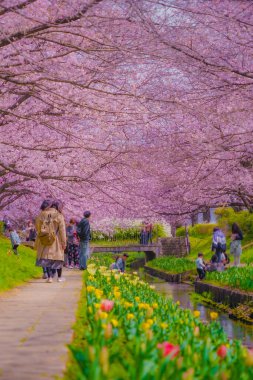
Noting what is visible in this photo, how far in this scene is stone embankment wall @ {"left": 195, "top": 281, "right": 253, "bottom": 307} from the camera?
58.5ft

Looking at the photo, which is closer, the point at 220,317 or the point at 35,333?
the point at 35,333

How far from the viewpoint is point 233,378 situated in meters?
4.45

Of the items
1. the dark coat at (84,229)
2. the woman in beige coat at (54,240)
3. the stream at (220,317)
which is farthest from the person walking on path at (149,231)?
the woman in beige coat at (54,240)

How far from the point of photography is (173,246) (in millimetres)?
53406

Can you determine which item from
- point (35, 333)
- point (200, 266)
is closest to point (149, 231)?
point (200, 266)

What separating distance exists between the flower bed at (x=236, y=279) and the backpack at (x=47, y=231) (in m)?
5.31

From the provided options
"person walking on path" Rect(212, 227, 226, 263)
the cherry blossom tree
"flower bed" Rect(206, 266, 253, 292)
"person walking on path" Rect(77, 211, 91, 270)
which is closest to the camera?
the cherry blossom tree

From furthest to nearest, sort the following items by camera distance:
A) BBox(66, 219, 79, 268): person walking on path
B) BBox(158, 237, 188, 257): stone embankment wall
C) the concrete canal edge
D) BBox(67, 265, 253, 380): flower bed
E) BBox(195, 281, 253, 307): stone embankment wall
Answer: BBox(158, 237, 188, 257): stone embankment wall, the concrete canal edge, BBox(66, 219, 79, 268): person walking on path, BBox(195, 281, 253, 307): stone embankment wall, BBox(67, 265, 253, 380): flower bed

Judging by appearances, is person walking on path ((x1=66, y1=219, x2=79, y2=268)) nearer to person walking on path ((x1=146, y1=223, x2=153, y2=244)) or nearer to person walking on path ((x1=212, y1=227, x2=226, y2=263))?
person walking on path ((x1=212, y1=227, x2=226, y2=263))

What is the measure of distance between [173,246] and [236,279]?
109ft

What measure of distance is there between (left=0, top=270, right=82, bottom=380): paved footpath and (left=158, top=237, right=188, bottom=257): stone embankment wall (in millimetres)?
38428

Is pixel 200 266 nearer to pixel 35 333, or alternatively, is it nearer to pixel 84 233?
pixel 84 233

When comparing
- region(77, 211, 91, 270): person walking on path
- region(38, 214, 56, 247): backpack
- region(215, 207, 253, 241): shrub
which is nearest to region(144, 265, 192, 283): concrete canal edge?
region(215, 207, 253, 241): shrub

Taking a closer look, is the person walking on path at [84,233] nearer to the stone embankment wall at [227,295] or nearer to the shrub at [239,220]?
the stone embankment wall at [227,295]
